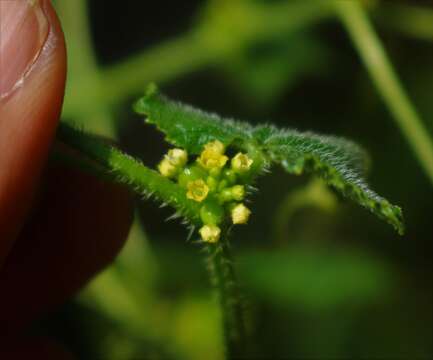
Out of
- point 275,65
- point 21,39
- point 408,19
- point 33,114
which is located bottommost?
point 33,114

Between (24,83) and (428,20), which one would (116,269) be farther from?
(428,20)

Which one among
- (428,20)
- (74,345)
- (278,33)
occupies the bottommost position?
(74,345)

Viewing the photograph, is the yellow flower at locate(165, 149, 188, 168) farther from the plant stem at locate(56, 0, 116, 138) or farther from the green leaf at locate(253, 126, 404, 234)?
the plant stem at locate(56, 0, 116, 138)

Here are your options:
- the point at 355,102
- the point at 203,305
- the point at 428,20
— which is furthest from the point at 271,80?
the point at 203,305

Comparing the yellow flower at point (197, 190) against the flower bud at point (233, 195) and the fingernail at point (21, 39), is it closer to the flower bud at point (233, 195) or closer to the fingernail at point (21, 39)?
the flower bud at point (233, 195)

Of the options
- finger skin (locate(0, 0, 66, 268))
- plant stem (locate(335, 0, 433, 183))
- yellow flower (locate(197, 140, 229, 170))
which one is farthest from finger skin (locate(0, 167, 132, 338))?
plant stem (locate(335, 0, 433, 183))

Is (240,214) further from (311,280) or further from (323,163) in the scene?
(311,280)

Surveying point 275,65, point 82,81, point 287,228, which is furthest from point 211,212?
point 275,65
